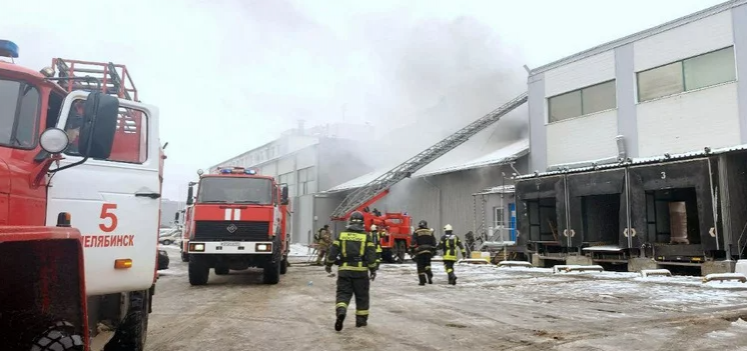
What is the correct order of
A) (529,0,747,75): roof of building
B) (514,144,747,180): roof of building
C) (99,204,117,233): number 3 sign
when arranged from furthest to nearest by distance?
(529,0,747,75): roof of building
(514,144,747,180): roof of building
(99,204,117,233): number 3 sign

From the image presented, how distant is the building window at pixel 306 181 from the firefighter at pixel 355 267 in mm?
28966

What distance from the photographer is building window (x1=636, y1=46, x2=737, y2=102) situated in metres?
15.3

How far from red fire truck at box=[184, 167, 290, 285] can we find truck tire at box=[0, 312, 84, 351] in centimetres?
818

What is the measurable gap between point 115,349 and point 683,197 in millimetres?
16874

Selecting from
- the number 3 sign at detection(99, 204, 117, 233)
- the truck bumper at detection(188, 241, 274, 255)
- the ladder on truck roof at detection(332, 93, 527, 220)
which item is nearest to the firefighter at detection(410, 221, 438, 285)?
the truck bumper at detection(188, 241, 274, 255)

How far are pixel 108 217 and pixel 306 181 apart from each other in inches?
1312

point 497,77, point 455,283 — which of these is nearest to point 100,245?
point 455,283

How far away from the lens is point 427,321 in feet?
22.5

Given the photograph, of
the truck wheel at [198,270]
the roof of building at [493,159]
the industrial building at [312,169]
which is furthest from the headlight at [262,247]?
the industrial building at [312,169]

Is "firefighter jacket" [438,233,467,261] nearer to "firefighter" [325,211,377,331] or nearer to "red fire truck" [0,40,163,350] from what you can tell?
"firefighter" [325,211,377,331]

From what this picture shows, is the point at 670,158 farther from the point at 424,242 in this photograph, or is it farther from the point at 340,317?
the point at 340,317

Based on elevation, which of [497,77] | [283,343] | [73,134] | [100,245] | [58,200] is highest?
[497,77]

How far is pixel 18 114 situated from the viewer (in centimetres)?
333

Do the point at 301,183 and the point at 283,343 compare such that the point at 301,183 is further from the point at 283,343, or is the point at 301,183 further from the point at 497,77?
the point at 283,343
